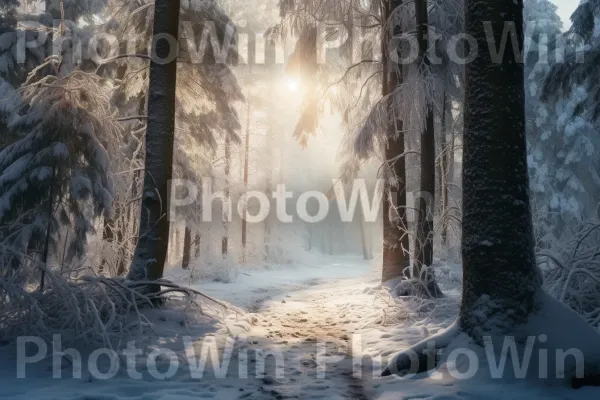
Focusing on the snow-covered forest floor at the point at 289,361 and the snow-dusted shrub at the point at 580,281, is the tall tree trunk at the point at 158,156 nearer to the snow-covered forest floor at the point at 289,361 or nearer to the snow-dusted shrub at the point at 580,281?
the snow-covered forest floor at the point at 289,361

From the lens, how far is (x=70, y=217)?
7258 millimetres

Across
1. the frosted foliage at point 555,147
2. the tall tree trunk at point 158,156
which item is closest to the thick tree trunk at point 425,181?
the tall tree trunk at point 158,156

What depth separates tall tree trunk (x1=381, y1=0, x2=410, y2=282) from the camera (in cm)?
1023

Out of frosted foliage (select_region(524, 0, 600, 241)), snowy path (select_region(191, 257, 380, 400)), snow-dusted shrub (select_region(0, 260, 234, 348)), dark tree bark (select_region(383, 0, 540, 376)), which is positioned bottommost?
snowy path (select_region(191, 257, 380, 400))

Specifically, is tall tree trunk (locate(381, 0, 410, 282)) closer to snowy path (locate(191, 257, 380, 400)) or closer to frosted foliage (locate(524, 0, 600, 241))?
snowy path (locate(191, 257, 380, 400))

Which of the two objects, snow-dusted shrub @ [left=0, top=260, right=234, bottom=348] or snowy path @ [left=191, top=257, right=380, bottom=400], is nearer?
snowy path @ [left=191, top=257, right=380, bottom=400]

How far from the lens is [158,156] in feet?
25.0

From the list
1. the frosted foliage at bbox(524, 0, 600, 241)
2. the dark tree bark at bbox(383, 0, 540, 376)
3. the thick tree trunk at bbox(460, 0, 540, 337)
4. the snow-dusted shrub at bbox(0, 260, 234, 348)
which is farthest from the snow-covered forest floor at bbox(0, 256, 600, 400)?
the frosted foliage at bbox(524, 0, 600, 241)

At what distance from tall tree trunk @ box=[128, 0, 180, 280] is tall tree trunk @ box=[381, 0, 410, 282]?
529cm

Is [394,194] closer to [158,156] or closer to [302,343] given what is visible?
[302,343]

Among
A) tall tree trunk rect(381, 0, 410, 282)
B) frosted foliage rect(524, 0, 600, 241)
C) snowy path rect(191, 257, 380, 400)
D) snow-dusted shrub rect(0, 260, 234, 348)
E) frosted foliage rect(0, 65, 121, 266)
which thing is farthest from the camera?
frosted foliage rect(524, 0, 600, 241)

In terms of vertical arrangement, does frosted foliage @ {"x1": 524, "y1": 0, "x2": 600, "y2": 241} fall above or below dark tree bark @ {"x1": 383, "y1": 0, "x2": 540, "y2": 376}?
above

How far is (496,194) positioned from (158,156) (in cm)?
578

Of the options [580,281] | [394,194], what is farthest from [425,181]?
[580,281]
